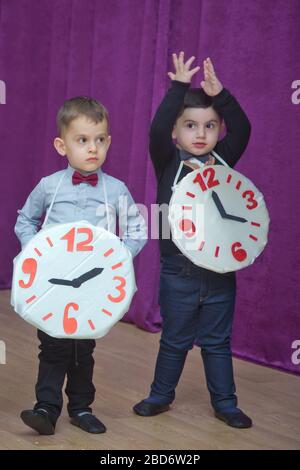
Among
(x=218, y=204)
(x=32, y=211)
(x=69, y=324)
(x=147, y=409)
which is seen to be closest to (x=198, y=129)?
(x=218, y=204)

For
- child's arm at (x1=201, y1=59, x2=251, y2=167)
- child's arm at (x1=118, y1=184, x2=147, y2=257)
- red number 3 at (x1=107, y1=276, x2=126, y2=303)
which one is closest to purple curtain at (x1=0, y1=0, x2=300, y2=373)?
child's arm at (x1=201, y1=59, x2=251, y2=167)

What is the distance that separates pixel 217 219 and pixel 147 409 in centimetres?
57

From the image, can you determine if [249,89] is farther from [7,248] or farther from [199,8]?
[7,248]

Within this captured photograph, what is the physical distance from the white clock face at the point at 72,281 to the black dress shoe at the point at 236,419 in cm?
48

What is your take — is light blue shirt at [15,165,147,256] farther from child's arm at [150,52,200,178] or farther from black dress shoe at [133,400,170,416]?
black dress shoe at [133,400,170,416]

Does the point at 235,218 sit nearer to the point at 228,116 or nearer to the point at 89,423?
the point at 228,116

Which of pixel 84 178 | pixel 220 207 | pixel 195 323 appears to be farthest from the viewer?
pixel 195 323

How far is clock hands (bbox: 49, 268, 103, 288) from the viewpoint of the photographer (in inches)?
82.1

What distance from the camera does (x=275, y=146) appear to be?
3039 mm

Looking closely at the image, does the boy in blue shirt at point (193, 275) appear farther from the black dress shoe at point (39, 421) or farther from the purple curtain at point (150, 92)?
the purple curtain at point (150, 92)

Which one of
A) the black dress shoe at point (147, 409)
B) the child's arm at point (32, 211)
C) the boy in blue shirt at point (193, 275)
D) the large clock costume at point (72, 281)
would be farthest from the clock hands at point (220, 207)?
the black dress shoe at point (147, 409)

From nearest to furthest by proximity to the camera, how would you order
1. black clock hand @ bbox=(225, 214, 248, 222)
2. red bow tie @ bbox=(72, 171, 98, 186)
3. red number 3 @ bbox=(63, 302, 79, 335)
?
red number 3 @ bbox=(63, 302, 79, 335) < red bow tie @ bbox=(72, 171, 98, 186) < black clock hand @ bbox=(225, 214, 248, 222)

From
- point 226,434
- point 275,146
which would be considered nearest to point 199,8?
point 275,146

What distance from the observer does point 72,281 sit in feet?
6.86
